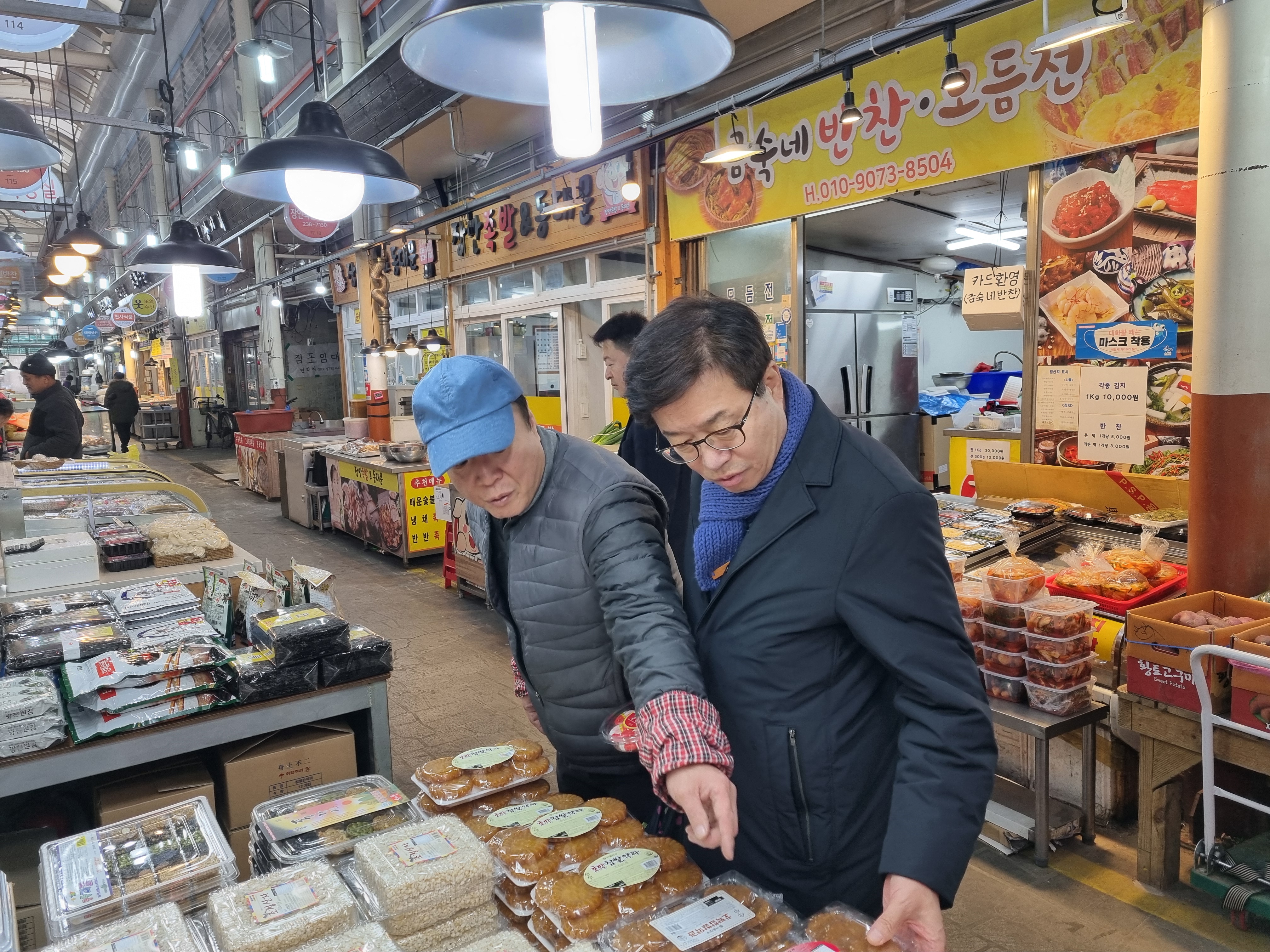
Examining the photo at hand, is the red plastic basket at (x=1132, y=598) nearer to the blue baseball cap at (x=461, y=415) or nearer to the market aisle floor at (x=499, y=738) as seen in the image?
the market aisle floor at (x=499, y=738)

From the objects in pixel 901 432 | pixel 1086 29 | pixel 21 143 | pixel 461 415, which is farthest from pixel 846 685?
pixel 901 432

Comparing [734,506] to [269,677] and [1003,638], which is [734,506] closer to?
[269,677]

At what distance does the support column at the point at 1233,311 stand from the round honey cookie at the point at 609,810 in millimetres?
2711

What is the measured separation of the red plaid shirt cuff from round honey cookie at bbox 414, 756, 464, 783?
1.86ft

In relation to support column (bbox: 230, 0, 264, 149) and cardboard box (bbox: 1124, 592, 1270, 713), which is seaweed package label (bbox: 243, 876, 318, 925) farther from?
support column (bbox: 230, 0, 264, 149)

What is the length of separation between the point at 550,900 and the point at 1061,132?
4.58m

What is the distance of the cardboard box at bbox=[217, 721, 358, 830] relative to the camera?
243 centimetres

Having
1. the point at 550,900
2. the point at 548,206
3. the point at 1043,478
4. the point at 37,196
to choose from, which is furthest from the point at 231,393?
the point at 550,900

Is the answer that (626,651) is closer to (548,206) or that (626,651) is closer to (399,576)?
(399,576)

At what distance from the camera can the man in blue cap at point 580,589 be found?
1.36 m

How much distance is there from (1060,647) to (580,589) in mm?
2209

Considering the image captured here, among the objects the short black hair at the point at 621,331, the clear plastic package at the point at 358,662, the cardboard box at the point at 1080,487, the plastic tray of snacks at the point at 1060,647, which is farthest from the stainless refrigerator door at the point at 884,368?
the clear plastic package at the point at 358,662

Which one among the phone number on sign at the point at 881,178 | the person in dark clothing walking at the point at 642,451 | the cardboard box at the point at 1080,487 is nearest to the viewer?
the person in dark clothing walking at the point at 642,451

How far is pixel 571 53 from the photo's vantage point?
150cm
